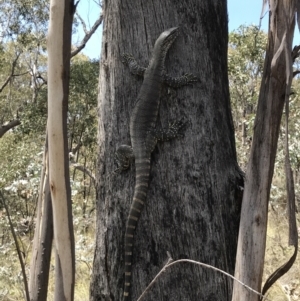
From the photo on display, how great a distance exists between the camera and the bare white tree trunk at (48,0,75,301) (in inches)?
61.9

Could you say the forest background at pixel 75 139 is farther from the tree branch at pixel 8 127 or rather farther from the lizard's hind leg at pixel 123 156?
the lizard's hind leg at pixel 123 156

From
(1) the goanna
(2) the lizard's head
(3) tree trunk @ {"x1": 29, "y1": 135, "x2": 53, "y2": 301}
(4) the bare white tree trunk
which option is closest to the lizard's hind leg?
(1) the goanna

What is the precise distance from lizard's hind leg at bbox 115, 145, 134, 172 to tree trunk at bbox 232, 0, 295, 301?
48cm

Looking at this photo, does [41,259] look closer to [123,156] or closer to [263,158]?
[123,156]

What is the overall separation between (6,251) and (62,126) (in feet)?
19.7

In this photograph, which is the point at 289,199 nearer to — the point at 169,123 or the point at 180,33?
the point at 169,123

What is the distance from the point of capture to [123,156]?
180 cm

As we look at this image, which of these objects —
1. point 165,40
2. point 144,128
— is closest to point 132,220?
point 144,128

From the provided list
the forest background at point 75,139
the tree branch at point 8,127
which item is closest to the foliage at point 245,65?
the forest background at point 75,139

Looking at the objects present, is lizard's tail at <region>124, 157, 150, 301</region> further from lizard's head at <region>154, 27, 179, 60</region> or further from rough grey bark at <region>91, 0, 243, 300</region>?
lizard's head at <region>154, 27, 179, 60</region>

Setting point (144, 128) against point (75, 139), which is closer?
point (144, 128)

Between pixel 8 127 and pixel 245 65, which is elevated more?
pixel 245 65

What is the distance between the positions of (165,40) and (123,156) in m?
0.46

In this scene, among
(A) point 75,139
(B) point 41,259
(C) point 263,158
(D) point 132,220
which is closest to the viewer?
(C) point 263,158
